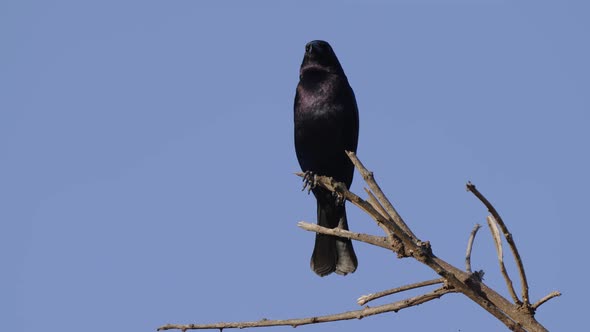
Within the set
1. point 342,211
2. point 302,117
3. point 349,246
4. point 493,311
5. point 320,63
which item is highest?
point 320,63

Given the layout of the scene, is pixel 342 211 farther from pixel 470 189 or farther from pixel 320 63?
pixel 470 189

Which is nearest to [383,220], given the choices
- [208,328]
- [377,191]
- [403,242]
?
[403,242]

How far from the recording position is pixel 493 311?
Result: 2.23m

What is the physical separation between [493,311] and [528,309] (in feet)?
0.44

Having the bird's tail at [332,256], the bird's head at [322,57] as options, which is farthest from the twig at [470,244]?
the bird's head at [322,57]

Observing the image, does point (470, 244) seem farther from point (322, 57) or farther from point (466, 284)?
point (322, 57)

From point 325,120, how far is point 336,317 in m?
4.54

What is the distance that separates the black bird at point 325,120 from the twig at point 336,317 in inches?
161

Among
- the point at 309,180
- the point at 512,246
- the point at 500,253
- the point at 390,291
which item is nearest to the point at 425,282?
the point at 390,291

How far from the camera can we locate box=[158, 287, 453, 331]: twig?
247 centimetres

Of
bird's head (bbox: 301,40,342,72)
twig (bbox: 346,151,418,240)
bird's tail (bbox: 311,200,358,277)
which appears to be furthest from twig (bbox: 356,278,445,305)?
bird's head (bbox: 301,40,342,72)

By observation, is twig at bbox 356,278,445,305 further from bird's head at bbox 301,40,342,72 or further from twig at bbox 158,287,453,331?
bird's head at bbox 301,40,342,72

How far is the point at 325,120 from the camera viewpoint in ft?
22.9

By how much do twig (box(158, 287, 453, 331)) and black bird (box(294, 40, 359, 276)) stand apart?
161 inches
